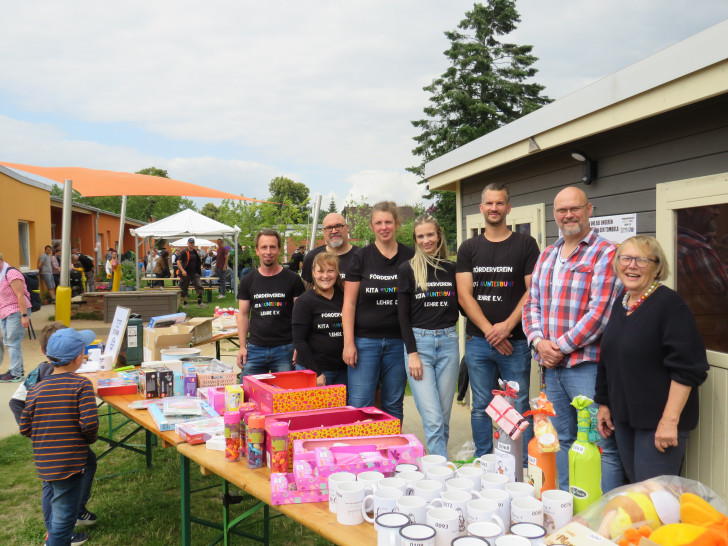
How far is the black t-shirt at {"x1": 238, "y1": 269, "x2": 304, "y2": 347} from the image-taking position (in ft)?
13.7

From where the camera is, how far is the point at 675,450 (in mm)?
2467

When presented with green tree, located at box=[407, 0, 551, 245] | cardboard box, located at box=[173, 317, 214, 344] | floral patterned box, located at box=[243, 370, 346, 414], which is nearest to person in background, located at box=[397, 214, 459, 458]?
floral patterned box, located at box=[243, 370, 346, 414]

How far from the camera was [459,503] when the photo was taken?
1616mm

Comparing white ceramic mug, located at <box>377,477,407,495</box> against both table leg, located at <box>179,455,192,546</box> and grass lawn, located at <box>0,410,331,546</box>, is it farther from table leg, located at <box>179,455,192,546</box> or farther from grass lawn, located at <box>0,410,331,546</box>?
grass lawn, located at <box>0,410,331,546</box>

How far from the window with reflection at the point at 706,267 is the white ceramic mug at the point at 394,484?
2.30 meters

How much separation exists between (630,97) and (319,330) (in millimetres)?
2310

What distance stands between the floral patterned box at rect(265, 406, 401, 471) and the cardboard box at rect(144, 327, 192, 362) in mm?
2421

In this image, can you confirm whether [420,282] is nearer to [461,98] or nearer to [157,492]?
[157,492]

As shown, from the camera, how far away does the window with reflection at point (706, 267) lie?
3080 millimetres

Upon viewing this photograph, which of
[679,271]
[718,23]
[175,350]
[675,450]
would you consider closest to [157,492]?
[175,350]

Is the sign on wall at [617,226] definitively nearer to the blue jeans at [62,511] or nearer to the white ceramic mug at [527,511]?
the white ceramic mug at [527,511]

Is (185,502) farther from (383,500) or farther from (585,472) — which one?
(585,472)

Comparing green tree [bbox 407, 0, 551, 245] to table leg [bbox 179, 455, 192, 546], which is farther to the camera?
green tree [bbox 407, 0, 551, 245]

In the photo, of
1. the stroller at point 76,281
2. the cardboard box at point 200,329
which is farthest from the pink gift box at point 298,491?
the stroller at point 76,281
